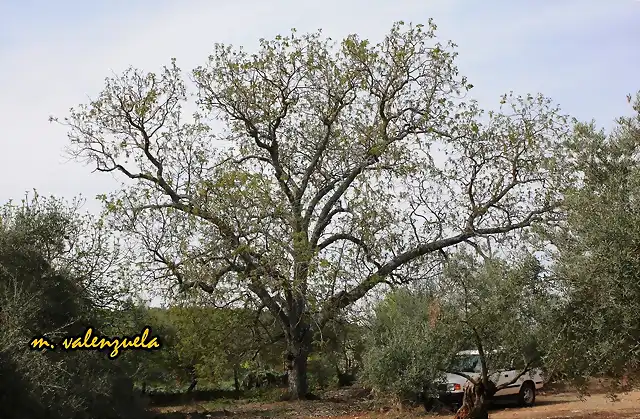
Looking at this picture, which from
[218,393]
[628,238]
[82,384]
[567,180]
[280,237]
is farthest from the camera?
[218,393]

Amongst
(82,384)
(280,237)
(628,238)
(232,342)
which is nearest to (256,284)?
(280,237)

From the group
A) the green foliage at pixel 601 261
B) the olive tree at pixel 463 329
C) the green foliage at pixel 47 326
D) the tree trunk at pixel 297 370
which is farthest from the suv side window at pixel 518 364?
the tree trunk at pixel 297 370

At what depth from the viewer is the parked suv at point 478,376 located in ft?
56.5

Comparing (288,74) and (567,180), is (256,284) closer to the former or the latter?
(288,74)

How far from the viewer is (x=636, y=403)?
1962 centimetres

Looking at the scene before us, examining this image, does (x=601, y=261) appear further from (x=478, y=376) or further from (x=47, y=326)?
(x=47, y=326)

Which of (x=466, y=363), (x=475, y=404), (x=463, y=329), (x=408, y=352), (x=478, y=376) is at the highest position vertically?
(x=463, y=329)

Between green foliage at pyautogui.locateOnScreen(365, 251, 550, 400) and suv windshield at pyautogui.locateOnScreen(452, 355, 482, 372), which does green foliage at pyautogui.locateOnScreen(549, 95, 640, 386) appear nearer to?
green foliage at pyautogui.locateOnScreen(365, 251, 550, 400)

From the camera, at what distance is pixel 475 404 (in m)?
15.5

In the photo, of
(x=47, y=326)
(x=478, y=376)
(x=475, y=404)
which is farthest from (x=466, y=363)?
(x=47, y=326)

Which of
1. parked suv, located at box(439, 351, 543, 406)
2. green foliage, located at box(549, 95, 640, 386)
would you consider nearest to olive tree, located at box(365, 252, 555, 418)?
parked suv, located at box(439, 351, 543, 406)

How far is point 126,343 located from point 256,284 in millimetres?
5069

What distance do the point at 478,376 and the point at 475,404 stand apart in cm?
105

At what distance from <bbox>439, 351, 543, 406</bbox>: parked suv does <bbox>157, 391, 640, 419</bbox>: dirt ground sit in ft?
1.37
